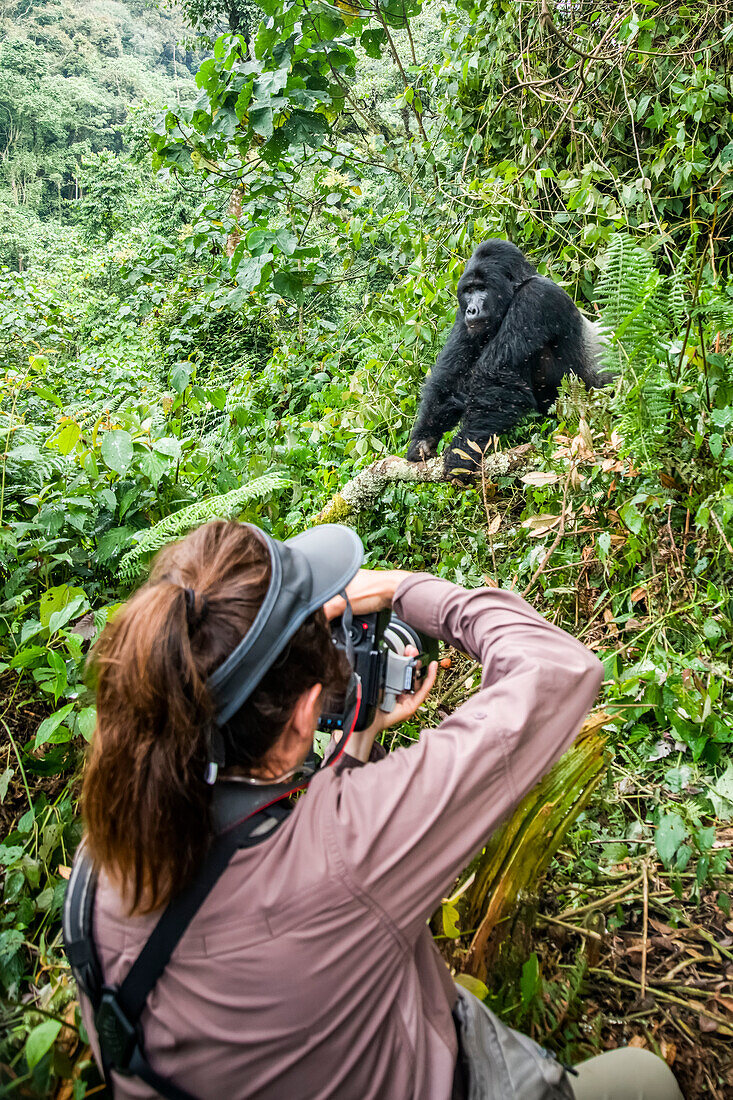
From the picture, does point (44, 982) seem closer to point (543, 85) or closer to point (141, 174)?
point (543, 85)

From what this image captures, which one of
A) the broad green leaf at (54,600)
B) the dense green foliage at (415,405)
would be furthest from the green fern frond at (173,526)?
the broad green leaf at (54,600)

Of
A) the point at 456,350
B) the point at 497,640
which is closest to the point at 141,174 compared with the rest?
the point at 456,350

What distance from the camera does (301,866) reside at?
0.71m

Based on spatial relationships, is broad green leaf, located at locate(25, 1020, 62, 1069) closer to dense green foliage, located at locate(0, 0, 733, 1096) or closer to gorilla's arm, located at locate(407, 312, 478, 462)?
dense green foliage, located at locate(0, 0, 733, 1096)

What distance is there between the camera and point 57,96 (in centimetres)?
2667

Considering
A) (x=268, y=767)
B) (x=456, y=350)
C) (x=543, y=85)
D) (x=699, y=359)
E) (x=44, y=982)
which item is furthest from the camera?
(x=543, y=85)

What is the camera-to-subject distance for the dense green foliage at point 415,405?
5.73 feet

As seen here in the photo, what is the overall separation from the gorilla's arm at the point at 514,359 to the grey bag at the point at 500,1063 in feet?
7.64

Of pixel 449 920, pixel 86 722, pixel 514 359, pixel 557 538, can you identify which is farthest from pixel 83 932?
pixel 514 359

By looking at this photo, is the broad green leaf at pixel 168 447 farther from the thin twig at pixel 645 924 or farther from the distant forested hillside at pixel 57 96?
the distant forested hillside at pixel 57 96

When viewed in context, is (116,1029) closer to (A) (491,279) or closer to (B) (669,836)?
(B) (669,836)

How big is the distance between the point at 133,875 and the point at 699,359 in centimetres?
197

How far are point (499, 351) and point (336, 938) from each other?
2.88 m

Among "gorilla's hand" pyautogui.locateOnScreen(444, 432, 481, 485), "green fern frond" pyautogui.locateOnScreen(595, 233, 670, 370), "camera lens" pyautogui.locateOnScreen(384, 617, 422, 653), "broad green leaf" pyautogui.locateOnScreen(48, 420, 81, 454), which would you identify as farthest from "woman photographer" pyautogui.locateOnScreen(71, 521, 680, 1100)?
"gorilla's hand" pyautogui.locateOnScreen(444, 432, 481, 485)
